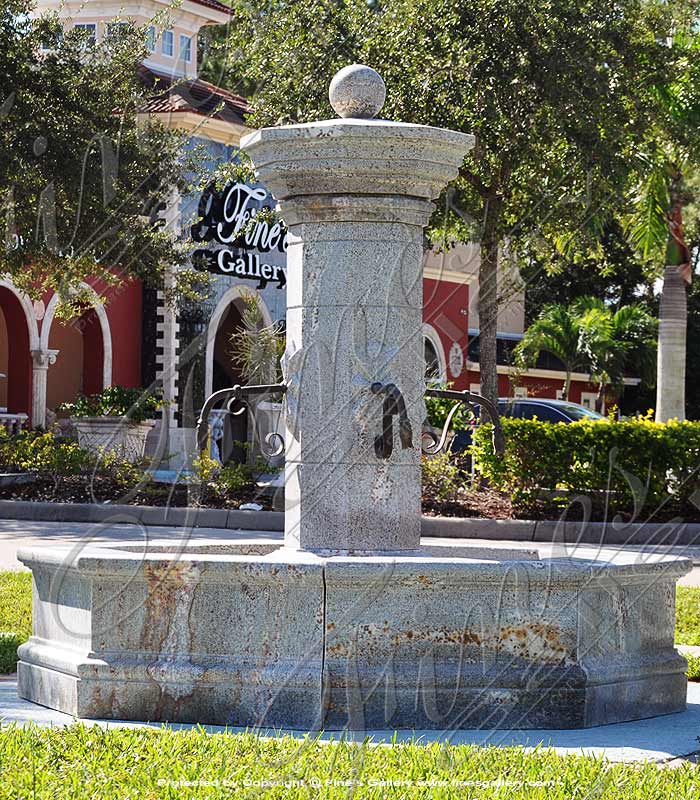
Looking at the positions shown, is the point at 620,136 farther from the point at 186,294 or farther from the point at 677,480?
the point at 186,294

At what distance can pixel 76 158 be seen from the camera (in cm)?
1886

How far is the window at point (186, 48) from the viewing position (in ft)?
102

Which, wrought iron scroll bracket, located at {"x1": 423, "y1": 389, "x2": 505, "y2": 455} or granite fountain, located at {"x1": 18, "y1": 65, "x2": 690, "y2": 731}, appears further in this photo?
wrought iron scroll bracket, located at {"x1": 423, "y1": 389, "x2": 505, "y2": 455}

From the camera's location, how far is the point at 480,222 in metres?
20.1

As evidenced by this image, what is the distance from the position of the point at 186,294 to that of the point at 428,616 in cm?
1743

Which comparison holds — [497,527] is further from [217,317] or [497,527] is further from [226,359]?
[226,359]

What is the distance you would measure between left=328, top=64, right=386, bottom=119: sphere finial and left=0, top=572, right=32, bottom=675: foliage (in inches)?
144

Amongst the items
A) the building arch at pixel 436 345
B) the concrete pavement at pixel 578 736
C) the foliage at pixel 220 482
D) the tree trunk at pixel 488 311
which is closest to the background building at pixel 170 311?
the building arch at pixel 436 345

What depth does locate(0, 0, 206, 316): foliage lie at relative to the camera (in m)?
18.7

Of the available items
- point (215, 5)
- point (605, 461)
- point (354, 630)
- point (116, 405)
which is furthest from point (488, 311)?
point (354, 630)

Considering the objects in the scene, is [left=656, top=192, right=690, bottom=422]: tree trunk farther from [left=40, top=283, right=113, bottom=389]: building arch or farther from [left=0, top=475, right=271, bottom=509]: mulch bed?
[left=40, top=283, right=113, bottom=389]: building arch

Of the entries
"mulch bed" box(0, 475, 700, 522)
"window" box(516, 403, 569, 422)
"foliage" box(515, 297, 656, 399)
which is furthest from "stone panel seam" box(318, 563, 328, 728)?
"foliage" box(515, 297, 656, 399)

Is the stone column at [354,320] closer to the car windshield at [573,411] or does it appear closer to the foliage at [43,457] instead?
the foliage at [43,457]

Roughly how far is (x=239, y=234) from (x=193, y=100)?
3390 mm
